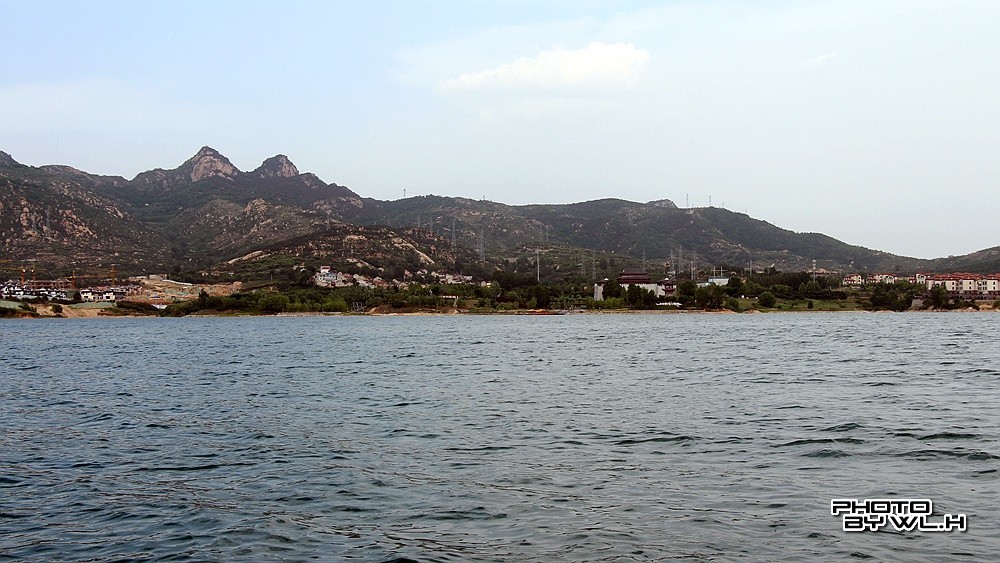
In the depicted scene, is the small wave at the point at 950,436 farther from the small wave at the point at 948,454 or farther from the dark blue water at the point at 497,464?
the small wave at the point at 948,454

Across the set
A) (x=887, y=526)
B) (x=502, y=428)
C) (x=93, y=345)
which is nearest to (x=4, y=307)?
(x=93, y=345)

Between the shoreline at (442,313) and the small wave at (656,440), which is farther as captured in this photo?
the shoreline at (442,313)

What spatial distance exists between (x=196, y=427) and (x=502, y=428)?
10548 mm

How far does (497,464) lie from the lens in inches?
838

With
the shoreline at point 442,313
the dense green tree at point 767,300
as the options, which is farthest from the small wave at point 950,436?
the dense green tree at point 767,300

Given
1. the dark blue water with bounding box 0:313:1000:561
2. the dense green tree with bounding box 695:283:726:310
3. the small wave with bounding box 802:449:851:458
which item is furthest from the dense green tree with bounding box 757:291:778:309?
the small wave with bounding box 802:449:851:458

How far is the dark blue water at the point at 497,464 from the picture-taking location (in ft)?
47.8

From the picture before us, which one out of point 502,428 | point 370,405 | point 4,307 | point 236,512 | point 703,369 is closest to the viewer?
point 236,512

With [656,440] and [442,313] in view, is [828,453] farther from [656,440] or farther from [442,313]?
[442,313]

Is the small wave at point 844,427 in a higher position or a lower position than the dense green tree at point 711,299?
lower

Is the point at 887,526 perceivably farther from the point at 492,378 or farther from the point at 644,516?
the point at 492,378

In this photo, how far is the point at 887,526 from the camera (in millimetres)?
15023

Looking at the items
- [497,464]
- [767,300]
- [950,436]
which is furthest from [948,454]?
[767,300]

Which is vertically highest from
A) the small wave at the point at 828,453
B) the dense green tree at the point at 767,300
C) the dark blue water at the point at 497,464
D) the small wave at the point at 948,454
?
the dense green tree at the point at 767,300
